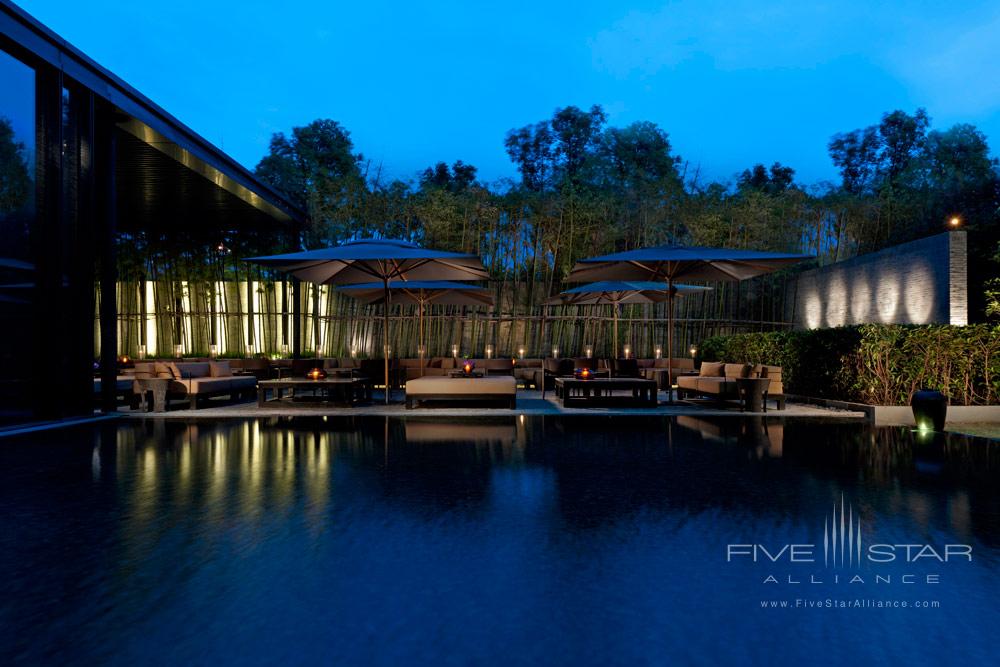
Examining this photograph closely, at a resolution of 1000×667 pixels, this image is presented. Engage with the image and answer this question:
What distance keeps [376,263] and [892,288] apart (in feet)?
31.6

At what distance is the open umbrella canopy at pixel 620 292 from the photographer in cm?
1112

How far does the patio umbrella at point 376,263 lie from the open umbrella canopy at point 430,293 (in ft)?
2.58

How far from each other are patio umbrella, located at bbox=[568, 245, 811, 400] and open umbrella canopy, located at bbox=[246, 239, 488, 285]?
159cm

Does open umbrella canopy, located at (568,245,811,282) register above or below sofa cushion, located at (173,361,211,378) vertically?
above

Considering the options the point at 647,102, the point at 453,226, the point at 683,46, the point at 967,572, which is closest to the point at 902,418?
the point at 967,572

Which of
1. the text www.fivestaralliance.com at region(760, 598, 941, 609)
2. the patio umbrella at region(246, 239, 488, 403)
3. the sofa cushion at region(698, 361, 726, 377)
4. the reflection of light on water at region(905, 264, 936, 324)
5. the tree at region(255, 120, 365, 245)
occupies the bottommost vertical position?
the text www.fivestaralliance.com at region(760, 598, 941, 609)

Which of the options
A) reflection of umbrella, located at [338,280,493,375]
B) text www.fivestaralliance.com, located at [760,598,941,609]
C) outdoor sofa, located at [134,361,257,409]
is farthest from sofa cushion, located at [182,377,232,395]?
text www.fivestaralliance.com, located at [760,598,941,609]

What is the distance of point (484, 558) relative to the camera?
257 cm

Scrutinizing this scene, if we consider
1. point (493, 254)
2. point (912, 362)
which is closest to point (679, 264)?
point (912, 362)

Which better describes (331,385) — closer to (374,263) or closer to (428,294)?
(374,263)

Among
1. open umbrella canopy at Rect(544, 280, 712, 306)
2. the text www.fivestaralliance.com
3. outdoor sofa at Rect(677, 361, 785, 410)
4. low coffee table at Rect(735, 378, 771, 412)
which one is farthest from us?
open umbrella canopy at Rect(544, 280, 712, 306)

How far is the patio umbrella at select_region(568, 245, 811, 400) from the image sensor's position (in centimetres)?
827

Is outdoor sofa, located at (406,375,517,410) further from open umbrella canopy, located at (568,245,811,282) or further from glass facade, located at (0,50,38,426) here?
glass facade, located at (0,50,38,426)

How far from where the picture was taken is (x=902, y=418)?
760 centimetres
